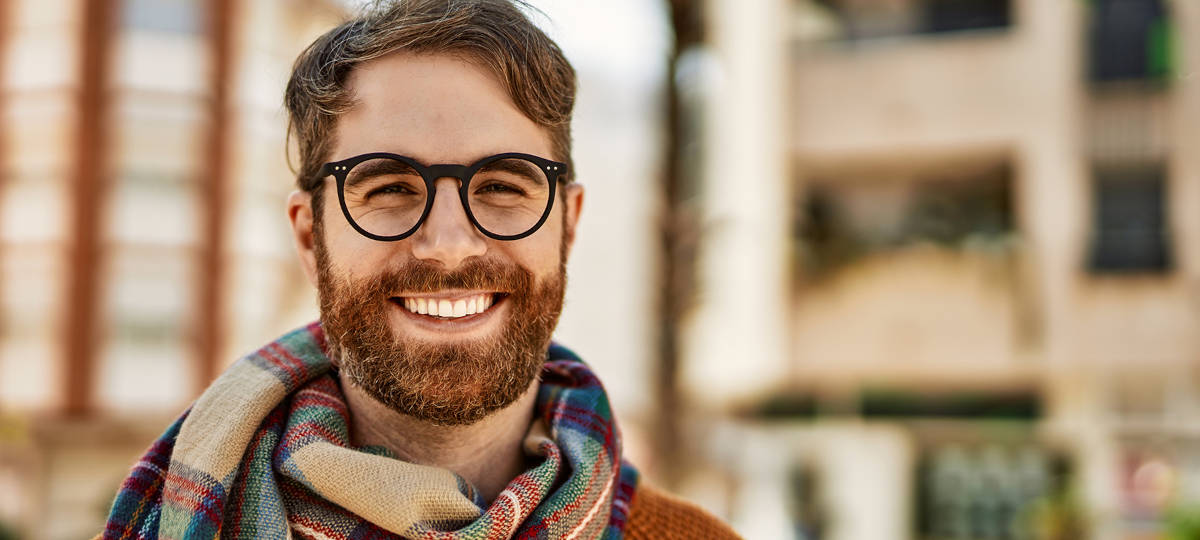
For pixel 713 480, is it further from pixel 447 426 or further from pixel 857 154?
pixel 447 426

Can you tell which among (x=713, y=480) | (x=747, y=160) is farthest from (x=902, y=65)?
(x=713, y=480)

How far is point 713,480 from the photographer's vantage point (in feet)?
51.6

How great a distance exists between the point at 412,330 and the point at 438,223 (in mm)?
174

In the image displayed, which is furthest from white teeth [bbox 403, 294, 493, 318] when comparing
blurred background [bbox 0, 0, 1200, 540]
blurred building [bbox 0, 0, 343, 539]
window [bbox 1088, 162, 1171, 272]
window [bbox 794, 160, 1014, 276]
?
blurred building [bbox 0, 0, 343, 539]

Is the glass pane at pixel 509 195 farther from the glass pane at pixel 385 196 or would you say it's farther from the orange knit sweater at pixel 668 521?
the orange knit sweater at pixel 668 521

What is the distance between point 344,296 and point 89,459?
14019 millimetres

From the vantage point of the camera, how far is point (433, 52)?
1.82 m

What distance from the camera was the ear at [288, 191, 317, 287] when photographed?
192cm

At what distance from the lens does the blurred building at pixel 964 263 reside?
11695mm

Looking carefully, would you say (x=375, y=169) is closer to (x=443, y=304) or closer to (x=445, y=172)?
(x=445, y=172)

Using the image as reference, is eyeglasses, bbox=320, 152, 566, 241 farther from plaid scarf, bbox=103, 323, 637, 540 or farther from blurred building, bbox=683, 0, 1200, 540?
blurred building, bbox=683, 0, 1200, 540

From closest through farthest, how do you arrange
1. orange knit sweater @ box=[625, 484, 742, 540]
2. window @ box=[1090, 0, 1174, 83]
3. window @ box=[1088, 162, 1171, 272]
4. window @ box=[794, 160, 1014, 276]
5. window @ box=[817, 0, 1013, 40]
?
orange knit sweater @ box=[625, 484, 742, 540], window @ box=[1088, 162, 1171, 272], window @ box=[1090, 0, 1174, 83], window @ box=[794, 160, 1014, 276], window @ box=[817, 0, 1013, 40]

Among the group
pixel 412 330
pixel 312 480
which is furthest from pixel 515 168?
pixel 312 480

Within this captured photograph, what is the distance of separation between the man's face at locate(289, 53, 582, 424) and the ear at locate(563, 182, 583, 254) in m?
0.12
